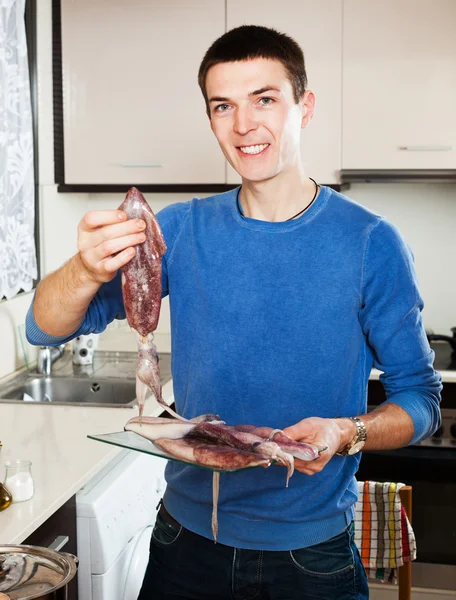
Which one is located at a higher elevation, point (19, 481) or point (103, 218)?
point (103, 218)

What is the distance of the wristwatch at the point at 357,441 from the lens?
1322 mm

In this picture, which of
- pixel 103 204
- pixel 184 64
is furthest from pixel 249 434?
pixel 103 204

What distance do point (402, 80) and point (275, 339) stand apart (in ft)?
6.20

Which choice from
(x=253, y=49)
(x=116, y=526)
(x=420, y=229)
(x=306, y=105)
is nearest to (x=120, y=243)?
(x=253, y=49)

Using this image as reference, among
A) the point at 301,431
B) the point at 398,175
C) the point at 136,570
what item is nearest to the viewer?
the point at 301,431

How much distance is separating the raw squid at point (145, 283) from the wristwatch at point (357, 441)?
331mm

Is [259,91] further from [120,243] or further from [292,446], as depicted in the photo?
[292,446]

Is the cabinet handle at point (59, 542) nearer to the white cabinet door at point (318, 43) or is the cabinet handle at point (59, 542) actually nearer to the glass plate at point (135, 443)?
the glass plate at point (135, 443)

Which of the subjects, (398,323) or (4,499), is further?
(4,499)

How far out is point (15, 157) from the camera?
115 inches

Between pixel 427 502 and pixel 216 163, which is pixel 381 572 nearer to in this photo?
pixel 427 502

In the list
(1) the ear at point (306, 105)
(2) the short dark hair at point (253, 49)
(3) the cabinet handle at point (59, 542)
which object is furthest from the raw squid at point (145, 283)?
(3) the cabinet handle at point (59, 542)

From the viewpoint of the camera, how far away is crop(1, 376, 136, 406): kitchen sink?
9.35 feet

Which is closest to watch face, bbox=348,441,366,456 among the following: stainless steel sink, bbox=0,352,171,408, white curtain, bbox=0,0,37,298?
stainless steel sink, bbox=0,352,171,408
